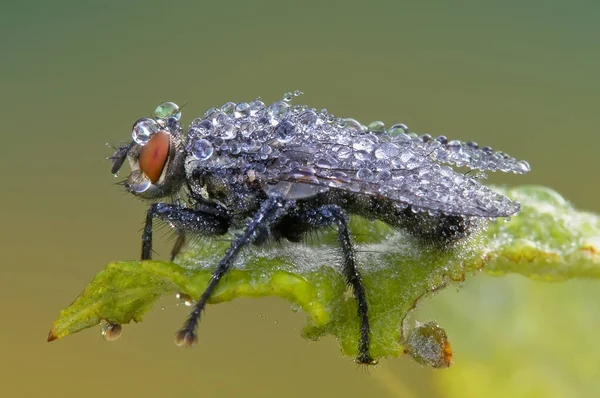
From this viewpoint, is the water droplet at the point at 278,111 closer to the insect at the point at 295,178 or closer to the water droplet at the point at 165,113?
the insect at the point at 295,178

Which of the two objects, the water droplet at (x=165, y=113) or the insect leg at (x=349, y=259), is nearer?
the insect leg at (x=349, y=259)

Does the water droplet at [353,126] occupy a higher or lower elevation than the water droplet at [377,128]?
higher

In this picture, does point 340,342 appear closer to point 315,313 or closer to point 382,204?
point 315,313

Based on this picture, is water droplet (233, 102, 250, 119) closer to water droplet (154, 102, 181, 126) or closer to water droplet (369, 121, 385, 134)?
water droplet (154, 102, 181, 126)

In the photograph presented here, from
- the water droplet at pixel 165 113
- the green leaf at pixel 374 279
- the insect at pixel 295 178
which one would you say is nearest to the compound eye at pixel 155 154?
the insect at pixel 295 178

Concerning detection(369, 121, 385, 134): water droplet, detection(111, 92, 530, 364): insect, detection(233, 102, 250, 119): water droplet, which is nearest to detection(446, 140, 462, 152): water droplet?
detection(111, 92, 530, 364): insect

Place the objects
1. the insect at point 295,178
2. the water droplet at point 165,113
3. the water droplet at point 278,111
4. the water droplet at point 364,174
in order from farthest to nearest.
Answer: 1. the water droplet at point 165,113
2. the water droplet at point 278,111
3. the water droplet at point 364,174
4. the insect at point 295,178

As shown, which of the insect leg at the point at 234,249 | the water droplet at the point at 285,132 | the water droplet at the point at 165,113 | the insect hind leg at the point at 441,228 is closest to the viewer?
the insect leg at the point at 234,249
